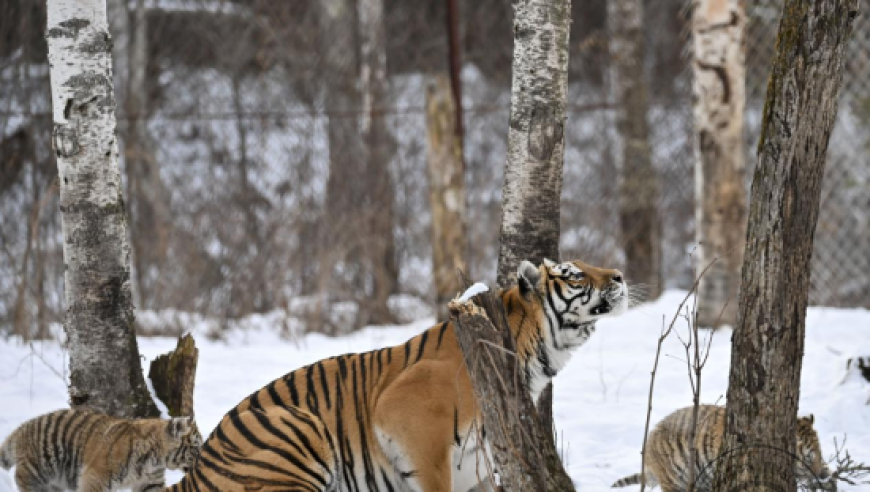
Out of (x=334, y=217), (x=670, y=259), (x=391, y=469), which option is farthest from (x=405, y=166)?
(x=391, y=469)

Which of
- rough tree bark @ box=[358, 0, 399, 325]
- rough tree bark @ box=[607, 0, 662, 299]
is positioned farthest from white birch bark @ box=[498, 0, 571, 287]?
rough tree bark @ box=[607, 0, 662, 299]

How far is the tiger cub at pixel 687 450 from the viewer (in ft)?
13.5

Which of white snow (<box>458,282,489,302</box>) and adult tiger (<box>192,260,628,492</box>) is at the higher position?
white snow (<box>458,282,489,302</box>)

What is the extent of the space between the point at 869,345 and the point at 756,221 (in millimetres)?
3274

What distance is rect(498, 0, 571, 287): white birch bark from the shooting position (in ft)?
14.1

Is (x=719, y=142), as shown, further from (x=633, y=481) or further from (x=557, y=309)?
(x=557, y=309)

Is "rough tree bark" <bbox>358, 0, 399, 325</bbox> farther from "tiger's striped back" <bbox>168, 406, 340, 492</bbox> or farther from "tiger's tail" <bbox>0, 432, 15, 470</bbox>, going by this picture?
"tiger's striped back" <bbox>168, 406, 340, 492</bbox>

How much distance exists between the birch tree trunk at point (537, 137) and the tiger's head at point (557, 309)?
478 millimetres

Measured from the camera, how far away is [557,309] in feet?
12.4

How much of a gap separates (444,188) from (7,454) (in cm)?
463

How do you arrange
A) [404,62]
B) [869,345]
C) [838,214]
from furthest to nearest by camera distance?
[404,62]
[838,214]
[869,345]

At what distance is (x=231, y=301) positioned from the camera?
30.4ft

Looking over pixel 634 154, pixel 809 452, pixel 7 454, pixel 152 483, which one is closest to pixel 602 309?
pixel 809 452

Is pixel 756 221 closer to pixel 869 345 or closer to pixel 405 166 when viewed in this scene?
pixel 869 345
